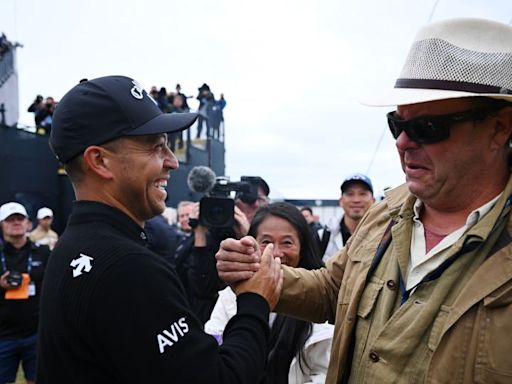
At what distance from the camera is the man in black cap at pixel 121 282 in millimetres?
1337

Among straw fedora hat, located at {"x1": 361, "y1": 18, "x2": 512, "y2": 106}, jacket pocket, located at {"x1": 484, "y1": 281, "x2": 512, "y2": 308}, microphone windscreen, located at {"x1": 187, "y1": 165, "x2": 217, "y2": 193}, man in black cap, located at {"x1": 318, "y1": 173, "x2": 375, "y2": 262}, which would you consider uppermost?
straw fedora hat, located at {"x1": 361, "y1": 18, "x2": 512, "y2": 106}

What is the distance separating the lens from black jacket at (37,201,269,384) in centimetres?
133

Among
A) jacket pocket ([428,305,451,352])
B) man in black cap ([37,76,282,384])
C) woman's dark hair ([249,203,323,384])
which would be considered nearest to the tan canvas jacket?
jacket pocket ([428,305,451,352])

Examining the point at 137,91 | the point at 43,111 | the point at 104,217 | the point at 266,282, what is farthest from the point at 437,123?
the point at 43,111

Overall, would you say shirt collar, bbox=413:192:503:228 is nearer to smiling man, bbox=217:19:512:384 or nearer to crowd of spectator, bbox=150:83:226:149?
smiling man, bbox=217:19:512:384

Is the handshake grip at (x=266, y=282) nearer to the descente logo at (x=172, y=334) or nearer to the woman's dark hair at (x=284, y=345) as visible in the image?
the descente logo at (x=172, y=334)

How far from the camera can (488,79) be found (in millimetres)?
1559

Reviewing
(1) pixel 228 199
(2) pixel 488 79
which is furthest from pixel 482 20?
(1) pixel 228 199

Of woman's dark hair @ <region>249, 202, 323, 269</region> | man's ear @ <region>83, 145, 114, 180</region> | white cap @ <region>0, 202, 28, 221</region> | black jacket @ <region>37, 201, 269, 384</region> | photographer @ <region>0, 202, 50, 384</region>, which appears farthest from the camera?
white cap @ <region>0, 202, 28, 221</region>

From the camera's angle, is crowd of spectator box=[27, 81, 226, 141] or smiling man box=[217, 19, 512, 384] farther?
crowd of spectator box=[27, 81, 226, 141]

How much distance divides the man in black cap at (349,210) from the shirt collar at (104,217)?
3.32 meters

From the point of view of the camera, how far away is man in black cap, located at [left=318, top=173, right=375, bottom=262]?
4855 millimetres

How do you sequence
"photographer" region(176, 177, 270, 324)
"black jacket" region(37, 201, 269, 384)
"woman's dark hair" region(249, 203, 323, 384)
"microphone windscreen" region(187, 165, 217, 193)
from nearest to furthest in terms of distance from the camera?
"black jacket" region(37, 201, 269, 384) < "woman's dark hair" region(249, 203, 323, 384) < "photographer" region(176, 177, 270, 324) < "microphone windscreen" region(187, 165, 217, 193)

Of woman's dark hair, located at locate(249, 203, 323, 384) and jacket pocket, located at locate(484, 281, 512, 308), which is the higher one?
jacket pocket, located at locate(484, 281, 512, 308)
